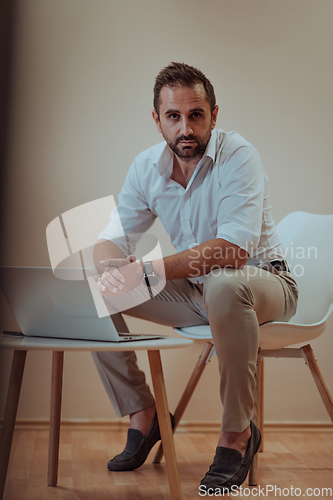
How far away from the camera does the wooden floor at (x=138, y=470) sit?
3.09 feet

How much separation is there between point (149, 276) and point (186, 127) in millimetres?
407

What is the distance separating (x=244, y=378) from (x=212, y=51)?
1276mm

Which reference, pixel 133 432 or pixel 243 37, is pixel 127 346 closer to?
pixel 133 432

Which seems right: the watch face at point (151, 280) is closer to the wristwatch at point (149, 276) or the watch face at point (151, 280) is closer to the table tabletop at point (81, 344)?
the wristwatch at point (149, 276)

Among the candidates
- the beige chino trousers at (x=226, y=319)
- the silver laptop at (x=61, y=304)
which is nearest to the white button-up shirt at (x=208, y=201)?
the beige chino trousers at (x=226, y=319)

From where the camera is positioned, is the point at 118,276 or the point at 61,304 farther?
the point at 118,276

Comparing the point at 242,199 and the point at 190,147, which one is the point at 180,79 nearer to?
the point at 190,147

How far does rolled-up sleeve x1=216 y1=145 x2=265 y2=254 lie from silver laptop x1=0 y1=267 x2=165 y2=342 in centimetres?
46

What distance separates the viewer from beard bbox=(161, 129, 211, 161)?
124 cm

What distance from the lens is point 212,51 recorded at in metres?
1.75

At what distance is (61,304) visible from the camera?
0.72 metres

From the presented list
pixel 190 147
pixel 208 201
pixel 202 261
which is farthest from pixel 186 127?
pixel 202 261

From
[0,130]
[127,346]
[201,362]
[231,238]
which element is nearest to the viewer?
[0,130]

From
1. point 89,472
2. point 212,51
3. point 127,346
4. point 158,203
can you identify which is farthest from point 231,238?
point 212,51
